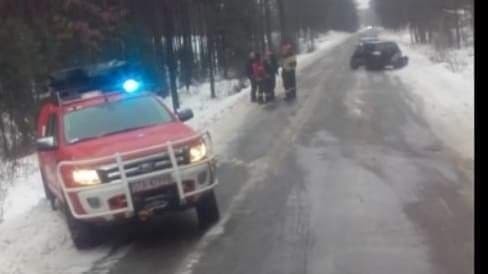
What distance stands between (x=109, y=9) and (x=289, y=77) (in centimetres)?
715

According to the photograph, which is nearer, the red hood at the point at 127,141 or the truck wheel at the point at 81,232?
the red hood at the point at 127,141

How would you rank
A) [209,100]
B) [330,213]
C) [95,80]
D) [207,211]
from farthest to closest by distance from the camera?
1. [209,100]
2. [95,80]
3. [330,213]
4. [207,211]

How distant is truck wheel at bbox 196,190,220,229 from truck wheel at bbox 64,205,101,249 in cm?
125

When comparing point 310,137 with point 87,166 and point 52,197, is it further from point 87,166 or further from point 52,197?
point 87,166

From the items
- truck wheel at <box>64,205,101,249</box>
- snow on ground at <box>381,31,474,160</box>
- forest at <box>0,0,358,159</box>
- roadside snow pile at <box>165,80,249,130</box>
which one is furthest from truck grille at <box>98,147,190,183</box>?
roadside snow pile at <box>165,80,249,130</box>

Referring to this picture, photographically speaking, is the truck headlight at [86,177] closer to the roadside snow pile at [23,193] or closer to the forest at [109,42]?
the roadside snow pile at [23,193]

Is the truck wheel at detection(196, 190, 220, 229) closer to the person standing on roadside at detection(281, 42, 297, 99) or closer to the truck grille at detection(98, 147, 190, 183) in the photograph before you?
the truck grille at detection(98, 147, 190, 183)

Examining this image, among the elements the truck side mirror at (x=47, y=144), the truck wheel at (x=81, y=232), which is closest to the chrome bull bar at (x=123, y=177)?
the truck wheel at (x=81, y=232)

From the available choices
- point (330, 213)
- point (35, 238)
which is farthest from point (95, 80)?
point (330, 213)

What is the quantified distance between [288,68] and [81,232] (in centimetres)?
2082

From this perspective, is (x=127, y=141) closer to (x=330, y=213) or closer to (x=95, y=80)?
(x=330, y=213)

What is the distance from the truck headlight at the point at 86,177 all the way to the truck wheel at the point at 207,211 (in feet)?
4.22

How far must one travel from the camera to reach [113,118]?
1193 cm

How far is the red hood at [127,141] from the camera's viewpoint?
1059 centimetres
